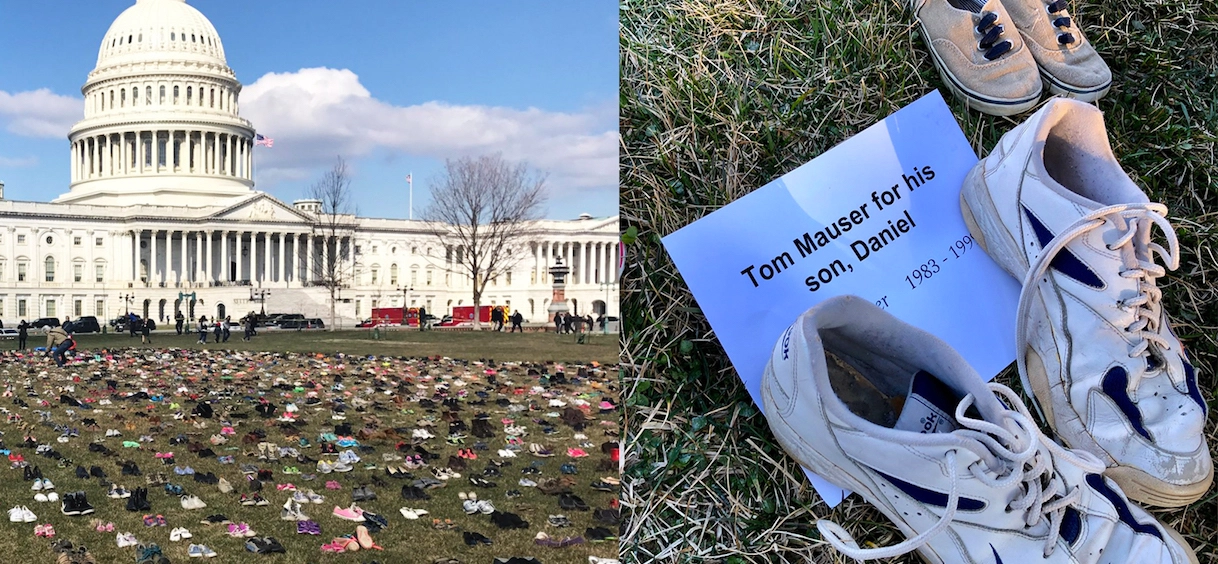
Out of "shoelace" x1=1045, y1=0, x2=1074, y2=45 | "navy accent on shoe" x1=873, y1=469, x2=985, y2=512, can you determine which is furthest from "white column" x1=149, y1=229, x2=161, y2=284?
"shoelace" x1=1045, y1=0, x2=1074, y2=45

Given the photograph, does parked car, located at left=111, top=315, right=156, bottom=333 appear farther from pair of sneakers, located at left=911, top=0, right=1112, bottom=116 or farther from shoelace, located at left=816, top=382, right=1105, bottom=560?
pair of sneakers, located at left=911, top=0, right=1112, bottom=116

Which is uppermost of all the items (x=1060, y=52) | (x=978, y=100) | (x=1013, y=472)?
(x=1060, y=52)

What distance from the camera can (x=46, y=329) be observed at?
1.42 metres

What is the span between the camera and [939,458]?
3.66ft

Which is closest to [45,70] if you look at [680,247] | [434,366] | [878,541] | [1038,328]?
[434,366]

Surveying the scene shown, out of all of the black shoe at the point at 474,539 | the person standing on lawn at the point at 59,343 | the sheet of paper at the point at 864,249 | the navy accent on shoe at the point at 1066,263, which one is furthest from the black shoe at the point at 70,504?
the navy accent on shoe at the point at 1066,263

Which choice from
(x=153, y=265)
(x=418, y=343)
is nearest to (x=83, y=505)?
(x=153, y=265)

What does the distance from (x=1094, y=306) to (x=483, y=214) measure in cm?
112

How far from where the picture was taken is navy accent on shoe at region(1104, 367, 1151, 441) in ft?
4.14

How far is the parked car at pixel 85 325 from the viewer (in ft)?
4.65

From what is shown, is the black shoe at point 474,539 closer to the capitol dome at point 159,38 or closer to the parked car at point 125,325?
the parked car at point 125,325

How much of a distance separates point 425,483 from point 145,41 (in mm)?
973

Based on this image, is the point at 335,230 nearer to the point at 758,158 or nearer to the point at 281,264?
the point at 281,264

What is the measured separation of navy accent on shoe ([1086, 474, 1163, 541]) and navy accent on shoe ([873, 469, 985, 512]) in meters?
0.22
